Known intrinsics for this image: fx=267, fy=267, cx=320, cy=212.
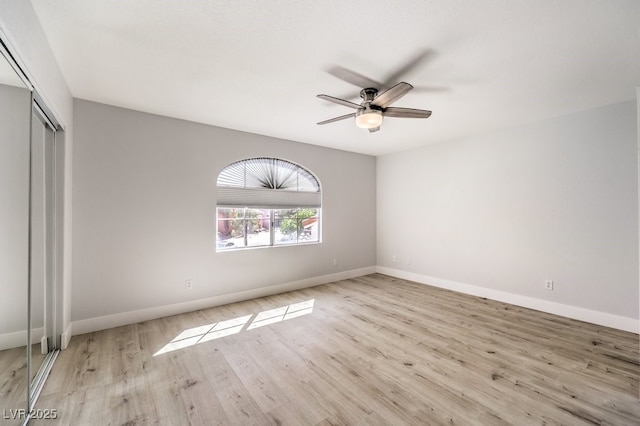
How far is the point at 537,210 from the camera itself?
3695 millimetres

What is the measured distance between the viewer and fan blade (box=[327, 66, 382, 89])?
Answer: 237 centimetres

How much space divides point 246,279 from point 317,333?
161 centimetres

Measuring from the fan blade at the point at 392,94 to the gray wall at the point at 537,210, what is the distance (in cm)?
266

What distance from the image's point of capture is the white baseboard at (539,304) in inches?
121

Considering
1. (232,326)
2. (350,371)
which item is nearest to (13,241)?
(232,326)

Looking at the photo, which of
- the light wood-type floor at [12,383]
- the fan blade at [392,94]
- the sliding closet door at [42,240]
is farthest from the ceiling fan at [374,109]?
the light wood-type floor at [12,383]

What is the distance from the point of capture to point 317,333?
118 inches

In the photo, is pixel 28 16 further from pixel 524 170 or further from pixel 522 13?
pixel 524 170

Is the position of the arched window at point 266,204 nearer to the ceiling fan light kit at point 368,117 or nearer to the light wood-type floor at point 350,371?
the light wood-type floor at point 350,371

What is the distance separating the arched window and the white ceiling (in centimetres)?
109

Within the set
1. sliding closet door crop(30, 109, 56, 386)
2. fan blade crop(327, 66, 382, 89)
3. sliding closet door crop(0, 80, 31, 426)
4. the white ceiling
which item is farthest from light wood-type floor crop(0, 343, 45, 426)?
fan blade crop(327, 66, 382, 89)

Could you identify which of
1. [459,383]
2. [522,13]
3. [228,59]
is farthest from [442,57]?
[459,383]

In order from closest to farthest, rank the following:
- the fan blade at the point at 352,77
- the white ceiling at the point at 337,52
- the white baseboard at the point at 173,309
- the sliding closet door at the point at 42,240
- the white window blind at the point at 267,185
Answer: the white ceiling at the point at 337,52
the sliding closet door at the point at 42,240
the fan blade at the point at 352,77
the white baseboard at the point at 173,309
the white window blind at the point at 267,185

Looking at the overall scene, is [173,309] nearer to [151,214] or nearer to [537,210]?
[151,214]
